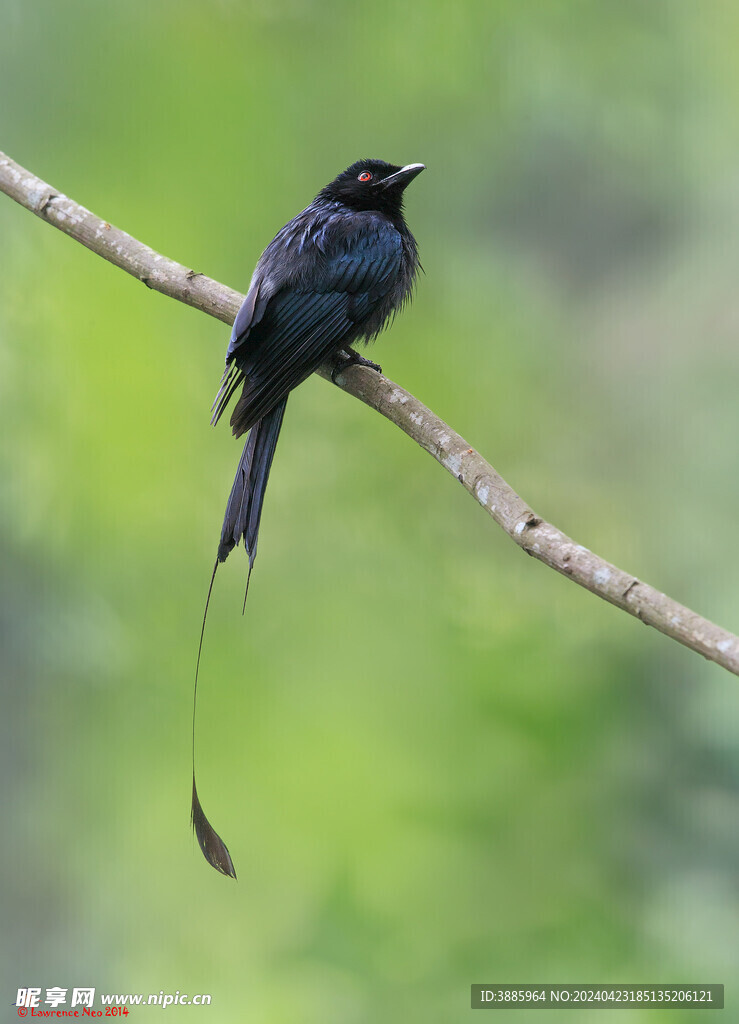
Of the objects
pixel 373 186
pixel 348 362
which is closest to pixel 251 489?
pixel 348 362

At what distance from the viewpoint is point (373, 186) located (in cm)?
306

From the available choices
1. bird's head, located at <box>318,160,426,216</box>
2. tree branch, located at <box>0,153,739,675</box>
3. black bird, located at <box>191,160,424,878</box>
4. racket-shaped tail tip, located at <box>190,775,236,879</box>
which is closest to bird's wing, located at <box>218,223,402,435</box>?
black bird, located at <box>191,160,424,878</box>

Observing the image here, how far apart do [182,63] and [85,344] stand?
1329mm

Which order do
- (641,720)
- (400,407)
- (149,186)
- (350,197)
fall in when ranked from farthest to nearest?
(149,186) < (641,720) < (350,197) < (400,407)

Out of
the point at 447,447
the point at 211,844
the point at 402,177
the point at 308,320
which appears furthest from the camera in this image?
the point at 402,177

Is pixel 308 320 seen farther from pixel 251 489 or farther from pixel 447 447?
pixel 447 447

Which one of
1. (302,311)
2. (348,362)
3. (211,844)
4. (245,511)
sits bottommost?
(211,844)

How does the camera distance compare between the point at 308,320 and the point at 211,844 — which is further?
the point at 308,320

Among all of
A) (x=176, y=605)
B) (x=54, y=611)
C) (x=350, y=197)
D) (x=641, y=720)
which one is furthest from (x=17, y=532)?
(x=641, y=720)

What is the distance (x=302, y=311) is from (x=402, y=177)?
2.32 ft

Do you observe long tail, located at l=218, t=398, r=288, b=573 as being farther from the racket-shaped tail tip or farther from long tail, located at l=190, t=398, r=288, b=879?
the racket-shaped tail tip

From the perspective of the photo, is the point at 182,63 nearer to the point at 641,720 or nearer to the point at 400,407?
the point at 400,407

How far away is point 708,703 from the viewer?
3.55 m

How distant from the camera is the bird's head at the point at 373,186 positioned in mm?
3049
